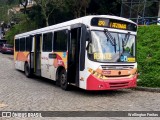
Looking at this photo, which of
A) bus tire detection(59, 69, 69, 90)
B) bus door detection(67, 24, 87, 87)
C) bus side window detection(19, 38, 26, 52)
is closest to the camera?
bus door detection(67, 24, 87, 87)

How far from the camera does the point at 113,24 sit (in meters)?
11.9

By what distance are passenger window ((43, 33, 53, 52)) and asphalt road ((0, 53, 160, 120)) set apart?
2.08 metres

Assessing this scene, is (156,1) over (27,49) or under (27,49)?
over

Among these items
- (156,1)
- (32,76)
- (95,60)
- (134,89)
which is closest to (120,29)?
(95,60)

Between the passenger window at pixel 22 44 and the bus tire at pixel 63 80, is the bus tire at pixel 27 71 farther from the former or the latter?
the bus tire at pixel 63 80

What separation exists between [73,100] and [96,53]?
1.79 metres

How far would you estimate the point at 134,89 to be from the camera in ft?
44.2

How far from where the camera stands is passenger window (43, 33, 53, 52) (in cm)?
1469

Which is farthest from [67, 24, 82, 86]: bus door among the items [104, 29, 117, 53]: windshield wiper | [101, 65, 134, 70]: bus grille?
[101, 65, 134, 70]: bus grille

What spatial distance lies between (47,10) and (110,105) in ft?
80.9

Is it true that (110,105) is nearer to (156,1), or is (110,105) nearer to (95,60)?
(95,60)

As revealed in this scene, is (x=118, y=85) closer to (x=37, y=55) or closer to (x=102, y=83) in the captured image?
(x=102, y=83)

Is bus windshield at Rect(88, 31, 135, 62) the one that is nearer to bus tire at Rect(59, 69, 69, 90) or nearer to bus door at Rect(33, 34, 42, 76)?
bus tire at Rect(59, 69, 69, 90)

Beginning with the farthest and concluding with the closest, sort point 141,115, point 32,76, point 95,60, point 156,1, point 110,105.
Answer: point 156,1 < point 32,76 < point 95,60 < point 110,105 < point 141,115
